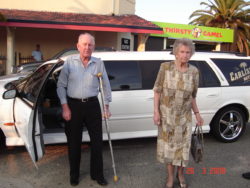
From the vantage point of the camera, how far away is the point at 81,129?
10.8ft

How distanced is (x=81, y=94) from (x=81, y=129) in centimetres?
44

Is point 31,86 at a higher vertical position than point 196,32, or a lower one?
lower

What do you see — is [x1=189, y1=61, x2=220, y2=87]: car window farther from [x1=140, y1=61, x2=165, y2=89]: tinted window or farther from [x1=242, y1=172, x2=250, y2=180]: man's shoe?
[x1=242, y1=172, x2=250, y2=180]: man's shoe

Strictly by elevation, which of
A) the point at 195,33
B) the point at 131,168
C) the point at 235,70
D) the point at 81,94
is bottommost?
the point at 131,168

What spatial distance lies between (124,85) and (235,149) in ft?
7.31

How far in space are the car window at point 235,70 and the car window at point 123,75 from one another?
1.51 metres

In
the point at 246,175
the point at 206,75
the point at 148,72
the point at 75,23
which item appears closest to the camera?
the point at 246,175

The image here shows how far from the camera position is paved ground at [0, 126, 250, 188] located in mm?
3527

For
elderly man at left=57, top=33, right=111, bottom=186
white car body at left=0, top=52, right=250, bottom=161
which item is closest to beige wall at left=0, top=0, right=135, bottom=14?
white car body at left=0, top=52, right=250, bottom=161

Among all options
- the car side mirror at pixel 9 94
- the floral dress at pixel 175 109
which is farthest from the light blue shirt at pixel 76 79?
the car side mirror at pixel 9 94

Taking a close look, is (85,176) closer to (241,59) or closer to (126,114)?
(126,114)

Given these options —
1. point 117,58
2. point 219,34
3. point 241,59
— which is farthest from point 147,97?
point 219,34

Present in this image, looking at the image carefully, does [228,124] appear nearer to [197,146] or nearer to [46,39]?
[197,146]

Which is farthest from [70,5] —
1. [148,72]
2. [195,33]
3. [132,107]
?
[132,107]
